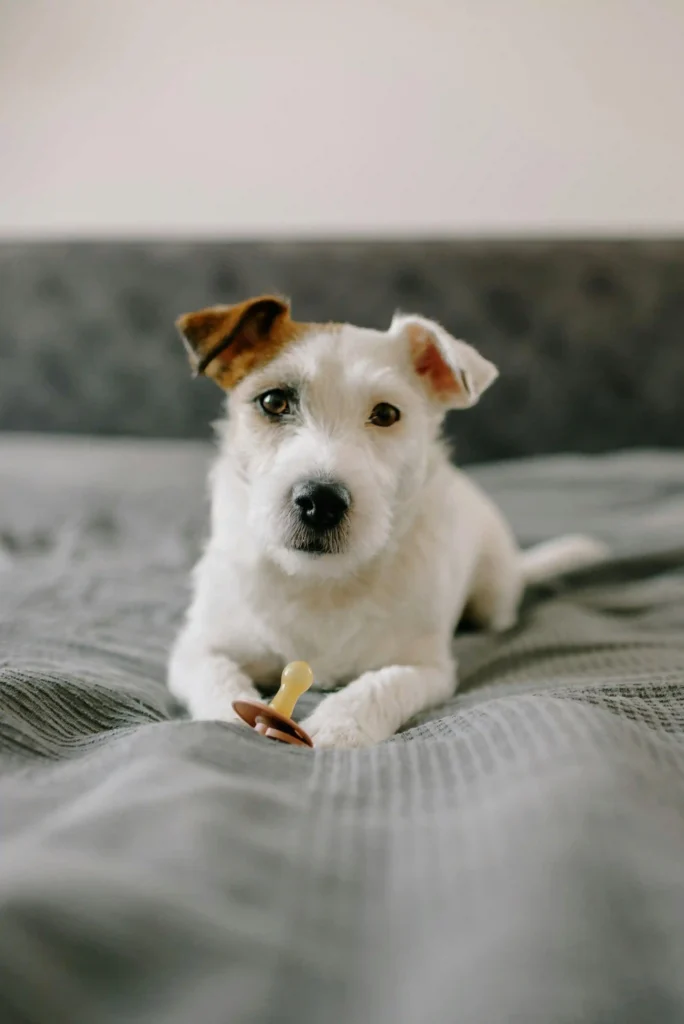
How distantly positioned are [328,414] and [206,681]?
15.1 inches

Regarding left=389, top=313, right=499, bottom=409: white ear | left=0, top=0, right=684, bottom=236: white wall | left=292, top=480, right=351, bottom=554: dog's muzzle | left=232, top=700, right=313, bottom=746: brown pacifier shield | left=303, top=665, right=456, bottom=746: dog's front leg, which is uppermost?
left=0, top=0, right=684, bottom=236: white wall

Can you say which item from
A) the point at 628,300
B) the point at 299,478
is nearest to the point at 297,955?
the point at 299,478

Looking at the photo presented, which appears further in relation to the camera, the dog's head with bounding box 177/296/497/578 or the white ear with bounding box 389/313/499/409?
the white ear with bounding box 389/313/499/409

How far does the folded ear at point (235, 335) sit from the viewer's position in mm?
1098

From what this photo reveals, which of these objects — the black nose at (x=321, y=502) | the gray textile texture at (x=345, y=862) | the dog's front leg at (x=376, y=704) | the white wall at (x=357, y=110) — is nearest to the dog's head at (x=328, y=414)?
the black nose at (x=321, y=502)

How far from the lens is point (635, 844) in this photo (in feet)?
1.68

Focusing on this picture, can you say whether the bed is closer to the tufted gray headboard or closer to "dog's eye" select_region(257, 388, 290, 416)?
"dog's eye" select_region(257, 388, 290, 416)

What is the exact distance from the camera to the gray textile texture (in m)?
0.43

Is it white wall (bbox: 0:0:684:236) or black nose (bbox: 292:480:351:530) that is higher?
white wall (bbox: 0:0:684:236)

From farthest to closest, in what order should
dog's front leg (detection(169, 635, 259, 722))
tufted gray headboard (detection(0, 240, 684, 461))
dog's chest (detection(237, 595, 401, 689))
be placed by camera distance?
tufted gray headboard (detection(0, 240, 684, 461)) → dog's chest (detection(237, 595, 401, 689)) → dog's front leg (detection(169, 635, 259, 722))

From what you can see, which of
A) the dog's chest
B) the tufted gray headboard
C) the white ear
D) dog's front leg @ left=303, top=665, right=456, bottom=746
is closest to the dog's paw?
dog's front leg @ left=303, top=665, right=456, bottom=746

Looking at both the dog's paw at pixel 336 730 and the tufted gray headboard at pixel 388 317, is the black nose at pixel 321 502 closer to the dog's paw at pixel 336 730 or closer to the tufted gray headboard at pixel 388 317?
the dog's paw at pixel 336 730

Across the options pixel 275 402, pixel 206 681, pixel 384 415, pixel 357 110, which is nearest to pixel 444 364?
pixel 384 415

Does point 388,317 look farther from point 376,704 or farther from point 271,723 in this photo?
point 271,723
